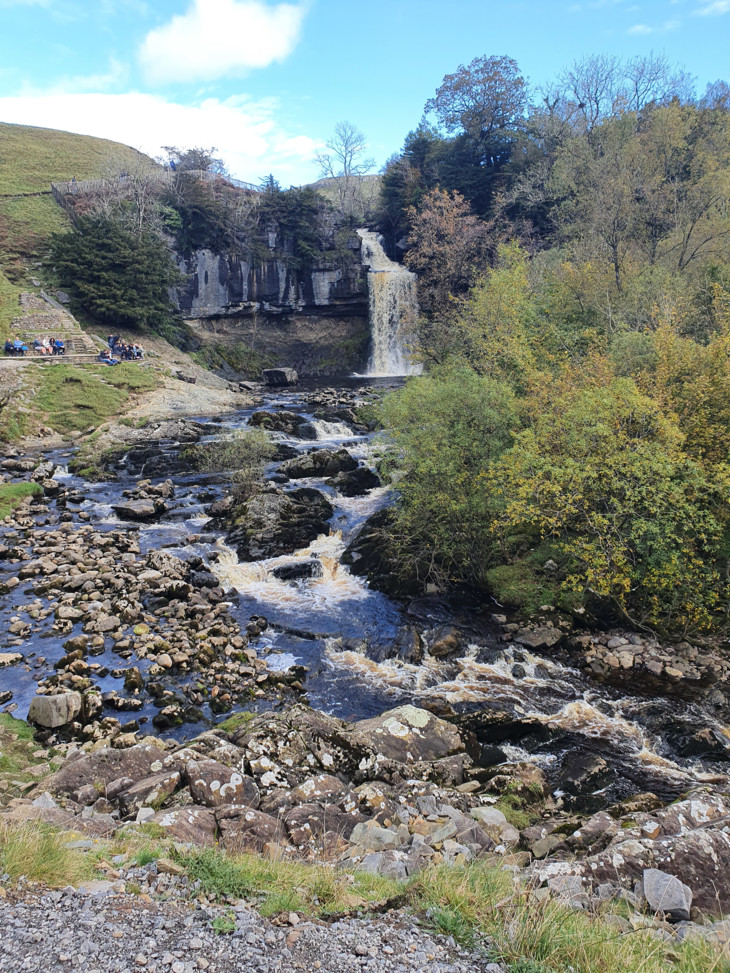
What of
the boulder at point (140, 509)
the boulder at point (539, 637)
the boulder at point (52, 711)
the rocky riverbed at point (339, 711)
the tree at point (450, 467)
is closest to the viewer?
the rocky riverbed at point (339, 711)

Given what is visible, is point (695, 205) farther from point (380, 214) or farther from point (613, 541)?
Result: point (380, 214)

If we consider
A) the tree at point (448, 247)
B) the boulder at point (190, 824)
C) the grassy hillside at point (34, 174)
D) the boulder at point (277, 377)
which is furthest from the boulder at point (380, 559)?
the grassy hillside at point (34, 174)

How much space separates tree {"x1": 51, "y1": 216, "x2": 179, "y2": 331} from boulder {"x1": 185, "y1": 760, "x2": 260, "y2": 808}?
4592cm

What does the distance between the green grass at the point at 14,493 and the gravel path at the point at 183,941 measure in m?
20.3

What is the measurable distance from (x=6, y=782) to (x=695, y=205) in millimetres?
34603

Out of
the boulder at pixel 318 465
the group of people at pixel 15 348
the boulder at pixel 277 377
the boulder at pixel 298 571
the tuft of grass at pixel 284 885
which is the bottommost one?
the boulder at pixel 298 571

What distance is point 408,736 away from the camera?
10.3 m

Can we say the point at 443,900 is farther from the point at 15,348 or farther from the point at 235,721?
the point at 15,348

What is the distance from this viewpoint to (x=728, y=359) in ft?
45.5

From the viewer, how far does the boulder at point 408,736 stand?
9.91 m

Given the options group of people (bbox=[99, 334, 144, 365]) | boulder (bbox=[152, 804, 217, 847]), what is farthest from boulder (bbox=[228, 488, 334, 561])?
group of people (bbox=[99, 334, 144, 365])

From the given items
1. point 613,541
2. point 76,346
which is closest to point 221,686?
point 613,541

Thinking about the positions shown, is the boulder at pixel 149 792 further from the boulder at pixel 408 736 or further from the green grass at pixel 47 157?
the green grass at pixel 47 157

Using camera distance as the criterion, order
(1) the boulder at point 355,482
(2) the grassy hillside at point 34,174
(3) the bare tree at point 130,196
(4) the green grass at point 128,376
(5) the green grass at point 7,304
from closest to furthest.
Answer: (1) the boulder at point 355,482, (4) the green grass at point 128,376, (5) the green grass at point 7,304, (2) the grassy hillside at point 34,174, (3) the bare tree at point 130,196
